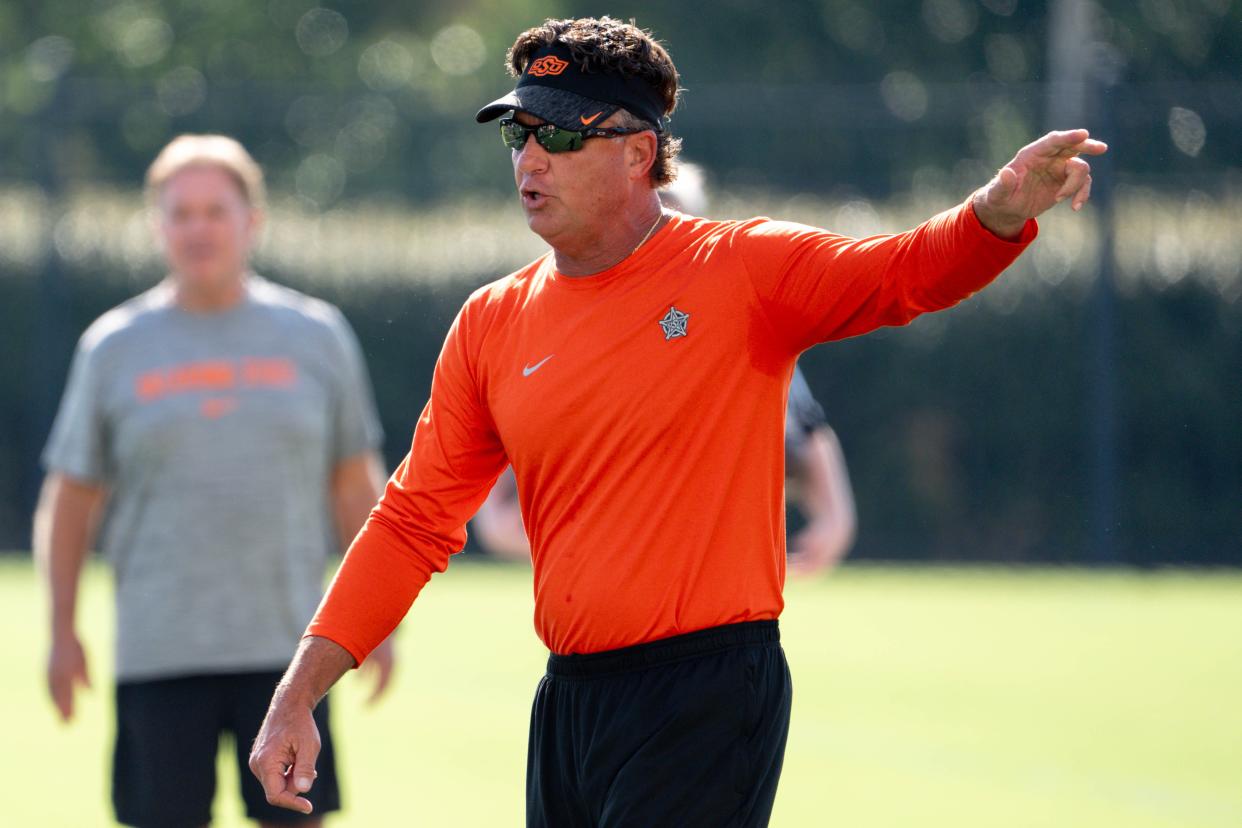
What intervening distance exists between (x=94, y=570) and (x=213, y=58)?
17.0m

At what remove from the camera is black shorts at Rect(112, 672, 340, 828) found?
538cm

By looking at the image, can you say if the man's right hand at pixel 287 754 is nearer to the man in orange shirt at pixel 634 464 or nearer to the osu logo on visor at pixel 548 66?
the man in orange shirt at pixel 634 464

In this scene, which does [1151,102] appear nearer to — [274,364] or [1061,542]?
[1061,542]

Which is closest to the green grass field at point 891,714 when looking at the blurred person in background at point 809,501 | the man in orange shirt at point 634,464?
the blurred person in background at point 809,501

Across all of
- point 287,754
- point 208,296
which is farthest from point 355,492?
point 287,754

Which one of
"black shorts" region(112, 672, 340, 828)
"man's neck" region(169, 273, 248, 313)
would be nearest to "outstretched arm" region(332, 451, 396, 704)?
"black shorts" region(112, 672, 340, 828)

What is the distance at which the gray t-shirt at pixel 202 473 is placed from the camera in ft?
18.0

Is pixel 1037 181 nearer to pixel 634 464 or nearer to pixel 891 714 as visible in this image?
pixel 634 464

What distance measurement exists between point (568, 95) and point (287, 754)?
140 centimetres

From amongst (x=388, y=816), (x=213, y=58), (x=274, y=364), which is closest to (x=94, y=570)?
(x=388, y=816)

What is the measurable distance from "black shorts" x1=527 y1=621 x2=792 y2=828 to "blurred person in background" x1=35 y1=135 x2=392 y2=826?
5.64 ft

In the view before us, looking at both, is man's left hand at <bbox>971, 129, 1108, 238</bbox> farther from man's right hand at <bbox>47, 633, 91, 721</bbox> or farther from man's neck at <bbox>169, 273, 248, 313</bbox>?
man's right hand at <bbox>47, 633, 91, 721</bbox>

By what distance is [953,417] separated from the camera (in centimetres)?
1645

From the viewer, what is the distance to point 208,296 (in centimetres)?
563
